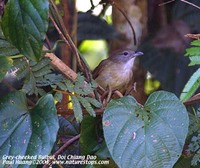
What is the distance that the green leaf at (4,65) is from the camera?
5.59 feet

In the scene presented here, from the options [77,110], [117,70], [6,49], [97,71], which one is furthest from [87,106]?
[117,70]

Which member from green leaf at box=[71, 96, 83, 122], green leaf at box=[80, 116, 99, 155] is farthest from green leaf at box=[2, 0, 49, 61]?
green leaf at box=[80, 116, 99, 155]

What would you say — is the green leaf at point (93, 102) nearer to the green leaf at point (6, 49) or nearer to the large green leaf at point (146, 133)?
the large green leaf at point (146, 133)

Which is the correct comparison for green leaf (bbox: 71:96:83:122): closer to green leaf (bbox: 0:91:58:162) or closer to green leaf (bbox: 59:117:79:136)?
green leaf (bbox: 0:91:58:162)

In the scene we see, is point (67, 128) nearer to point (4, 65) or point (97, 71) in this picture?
point (4, 65)

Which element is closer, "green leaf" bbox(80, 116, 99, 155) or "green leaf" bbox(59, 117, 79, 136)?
"green leaf" bbox(80, 116, 99, 155)

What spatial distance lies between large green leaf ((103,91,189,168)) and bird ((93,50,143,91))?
133cm

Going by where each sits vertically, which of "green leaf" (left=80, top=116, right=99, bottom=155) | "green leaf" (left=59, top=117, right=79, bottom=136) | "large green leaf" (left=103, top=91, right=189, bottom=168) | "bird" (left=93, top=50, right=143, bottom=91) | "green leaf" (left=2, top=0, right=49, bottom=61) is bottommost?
"bird" (left=93, top=50, right=143, bottom=91)

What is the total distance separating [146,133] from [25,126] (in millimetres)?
365

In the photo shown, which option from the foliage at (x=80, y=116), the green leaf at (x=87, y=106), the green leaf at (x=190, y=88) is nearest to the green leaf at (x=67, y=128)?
the foliage at (x=80, y=116)

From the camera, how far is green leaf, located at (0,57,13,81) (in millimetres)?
1705

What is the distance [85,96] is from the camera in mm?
1935

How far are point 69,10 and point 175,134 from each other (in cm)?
144

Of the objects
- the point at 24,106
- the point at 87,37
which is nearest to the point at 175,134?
the point at 24,106
